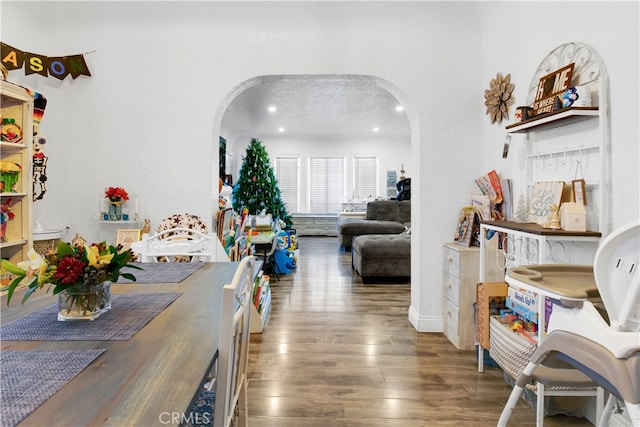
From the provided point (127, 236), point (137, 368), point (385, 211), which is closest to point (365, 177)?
point (385, 211)

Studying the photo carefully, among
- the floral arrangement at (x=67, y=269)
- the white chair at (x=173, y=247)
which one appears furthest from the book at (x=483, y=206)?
the floral arrangement at (x=67, y=269)

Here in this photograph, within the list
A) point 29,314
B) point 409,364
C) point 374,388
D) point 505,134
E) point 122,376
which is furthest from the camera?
point 505,134

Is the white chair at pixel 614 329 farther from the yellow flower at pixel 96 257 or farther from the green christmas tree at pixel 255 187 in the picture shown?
the green christmas tree at pixel 255 187

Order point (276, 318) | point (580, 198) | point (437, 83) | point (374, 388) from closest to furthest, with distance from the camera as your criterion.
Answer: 1. point (580, 198)
2. point (374, 388)
3. point (437, 83)
4. point (276, 318)

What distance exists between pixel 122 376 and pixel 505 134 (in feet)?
9.50

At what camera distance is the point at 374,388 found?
221 cm

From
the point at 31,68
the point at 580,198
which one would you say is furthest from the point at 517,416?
the point at 31,68

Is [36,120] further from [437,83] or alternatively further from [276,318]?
[437,83]

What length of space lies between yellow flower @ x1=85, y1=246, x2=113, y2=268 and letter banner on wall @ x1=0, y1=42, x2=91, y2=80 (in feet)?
8.60

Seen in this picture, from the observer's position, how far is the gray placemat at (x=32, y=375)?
0.70 m

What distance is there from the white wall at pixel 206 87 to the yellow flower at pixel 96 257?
6.59 ft

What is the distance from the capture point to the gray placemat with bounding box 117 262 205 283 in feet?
5.85

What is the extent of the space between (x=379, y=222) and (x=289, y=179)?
151 inches

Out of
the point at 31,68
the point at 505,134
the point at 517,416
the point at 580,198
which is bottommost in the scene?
the point at 517,416
